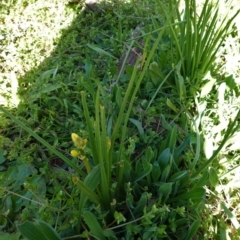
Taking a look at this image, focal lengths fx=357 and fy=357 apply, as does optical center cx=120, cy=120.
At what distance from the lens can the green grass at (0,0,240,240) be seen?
98 cm

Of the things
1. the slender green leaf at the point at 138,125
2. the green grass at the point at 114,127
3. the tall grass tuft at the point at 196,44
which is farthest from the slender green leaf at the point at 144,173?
the tall grass tuft at the point at 196,44

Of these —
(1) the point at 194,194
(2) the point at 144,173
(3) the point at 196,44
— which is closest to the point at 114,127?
(2) the point at 144,173

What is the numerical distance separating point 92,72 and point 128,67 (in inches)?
6.6

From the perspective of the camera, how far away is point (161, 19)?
179cm

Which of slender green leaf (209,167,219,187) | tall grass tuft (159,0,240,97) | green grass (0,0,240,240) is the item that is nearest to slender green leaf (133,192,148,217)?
green grass (0,0,240,240)

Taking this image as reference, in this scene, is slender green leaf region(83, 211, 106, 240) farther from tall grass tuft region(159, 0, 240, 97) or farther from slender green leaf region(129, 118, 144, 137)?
tall grass tuft region(159, 0, 240, 97)

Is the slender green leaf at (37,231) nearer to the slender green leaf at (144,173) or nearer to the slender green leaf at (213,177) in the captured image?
the slender green leaf at (144,173)

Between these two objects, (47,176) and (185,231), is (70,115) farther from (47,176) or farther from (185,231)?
(185,231)

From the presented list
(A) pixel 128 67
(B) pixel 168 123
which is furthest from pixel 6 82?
(B) pixel 168 123

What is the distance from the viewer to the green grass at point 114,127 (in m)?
0.98

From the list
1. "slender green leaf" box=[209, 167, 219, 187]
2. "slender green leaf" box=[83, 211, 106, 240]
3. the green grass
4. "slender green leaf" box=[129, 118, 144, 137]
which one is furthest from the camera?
A: "slender green leaf" box=[129, 118, 144, 137]

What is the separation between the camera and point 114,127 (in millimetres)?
1094

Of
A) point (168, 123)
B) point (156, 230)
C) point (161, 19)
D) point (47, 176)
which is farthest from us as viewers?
point (161, 19)

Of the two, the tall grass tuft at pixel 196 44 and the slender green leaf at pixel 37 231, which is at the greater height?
the tall grass tuft at pixel 196 44
